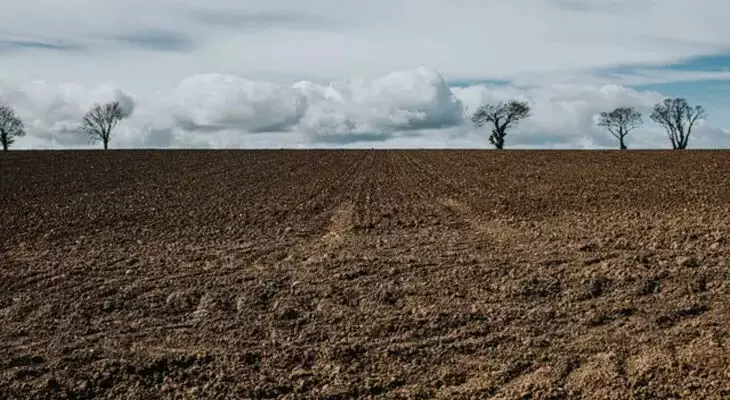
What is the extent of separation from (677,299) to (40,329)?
777cm

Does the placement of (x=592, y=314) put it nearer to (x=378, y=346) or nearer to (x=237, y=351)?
(x=378, y=346)

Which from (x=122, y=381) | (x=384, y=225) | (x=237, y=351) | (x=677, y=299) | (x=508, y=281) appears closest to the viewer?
(x=122, y=381)

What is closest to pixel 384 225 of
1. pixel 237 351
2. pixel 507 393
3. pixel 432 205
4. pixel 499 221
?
pixel 499 221

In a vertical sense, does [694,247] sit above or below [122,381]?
above

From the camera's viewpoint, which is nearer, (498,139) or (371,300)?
(371,300)

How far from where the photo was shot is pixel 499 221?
16.3 meters

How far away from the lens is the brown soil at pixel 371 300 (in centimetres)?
746

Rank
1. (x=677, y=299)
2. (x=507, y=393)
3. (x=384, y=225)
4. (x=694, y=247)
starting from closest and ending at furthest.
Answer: (x=507, y=393) < (x=677, y=299) < (x=694, y=247) < (x=384, y=225)

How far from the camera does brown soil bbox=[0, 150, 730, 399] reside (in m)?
7.46

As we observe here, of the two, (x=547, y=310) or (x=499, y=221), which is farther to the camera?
(x=499, y=221)

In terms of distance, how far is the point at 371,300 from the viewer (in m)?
10.0

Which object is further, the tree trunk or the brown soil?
the tree trunk

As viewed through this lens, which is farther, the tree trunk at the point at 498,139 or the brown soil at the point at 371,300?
the tree trunk at the point at 498,139

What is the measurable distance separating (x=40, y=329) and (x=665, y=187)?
61.8ft
